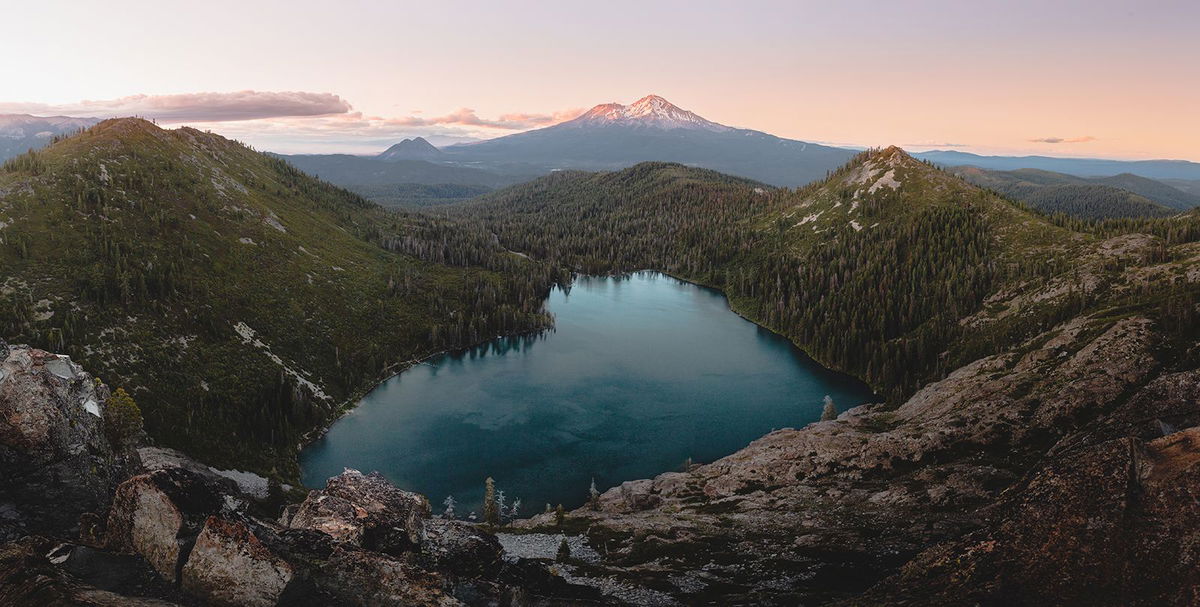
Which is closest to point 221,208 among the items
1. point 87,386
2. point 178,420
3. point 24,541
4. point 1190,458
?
point 178,420

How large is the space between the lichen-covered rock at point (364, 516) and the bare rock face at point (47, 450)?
10650mm

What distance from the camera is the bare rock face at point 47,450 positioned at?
2738 cm

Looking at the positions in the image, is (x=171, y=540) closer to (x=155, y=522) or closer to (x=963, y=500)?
(x=155, y=522)

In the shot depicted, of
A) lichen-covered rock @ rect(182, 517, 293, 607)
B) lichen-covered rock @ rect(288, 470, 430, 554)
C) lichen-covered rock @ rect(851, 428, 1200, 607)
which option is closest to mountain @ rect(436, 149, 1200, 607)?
lichen-covered rock @ rect(851, 428, 1200, 607)

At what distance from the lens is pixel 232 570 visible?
2391cm

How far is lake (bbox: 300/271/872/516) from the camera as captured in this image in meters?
88.4

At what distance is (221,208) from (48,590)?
16963 centimetres

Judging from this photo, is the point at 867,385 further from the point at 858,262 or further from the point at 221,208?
the point at 221,208

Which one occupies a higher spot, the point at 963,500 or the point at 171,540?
the point at 171,540

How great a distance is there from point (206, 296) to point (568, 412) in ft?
270

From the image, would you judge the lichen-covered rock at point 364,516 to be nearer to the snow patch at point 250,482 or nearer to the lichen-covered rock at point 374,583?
the lichen-covered rock at point 374,583

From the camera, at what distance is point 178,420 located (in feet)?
274

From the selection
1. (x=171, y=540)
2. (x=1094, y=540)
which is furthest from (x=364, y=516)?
(x=1094, y=540)

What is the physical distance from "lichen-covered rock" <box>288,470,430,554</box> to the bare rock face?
1065 cm
